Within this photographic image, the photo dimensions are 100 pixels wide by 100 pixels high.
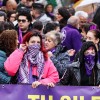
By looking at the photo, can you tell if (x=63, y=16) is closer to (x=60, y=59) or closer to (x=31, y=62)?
(x=60, y=59)

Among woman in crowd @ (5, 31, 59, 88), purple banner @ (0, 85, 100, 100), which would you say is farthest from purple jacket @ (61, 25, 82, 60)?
purple banner @ (0, 85, 100, 100)

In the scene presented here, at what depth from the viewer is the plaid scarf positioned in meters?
8.99

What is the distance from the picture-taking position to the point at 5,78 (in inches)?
354

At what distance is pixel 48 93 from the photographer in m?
8.86

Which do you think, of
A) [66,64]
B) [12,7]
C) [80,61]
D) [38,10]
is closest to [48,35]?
[66,64]

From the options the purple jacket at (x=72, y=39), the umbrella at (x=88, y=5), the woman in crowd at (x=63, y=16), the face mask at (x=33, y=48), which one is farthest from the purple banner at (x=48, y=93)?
the umbrella at (x=88, y=5)

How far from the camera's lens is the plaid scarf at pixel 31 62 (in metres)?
8.99

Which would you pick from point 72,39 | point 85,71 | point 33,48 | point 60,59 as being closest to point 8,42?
point 33,48

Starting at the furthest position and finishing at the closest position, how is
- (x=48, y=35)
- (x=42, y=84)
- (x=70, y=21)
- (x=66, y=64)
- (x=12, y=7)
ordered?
(x=12, y=7) < (x=70, y=21) < (x=48, y=35) < (x=66, y=64) < (x=42, y=84)

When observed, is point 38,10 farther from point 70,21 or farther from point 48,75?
point 48,75

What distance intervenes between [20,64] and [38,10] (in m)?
6.69

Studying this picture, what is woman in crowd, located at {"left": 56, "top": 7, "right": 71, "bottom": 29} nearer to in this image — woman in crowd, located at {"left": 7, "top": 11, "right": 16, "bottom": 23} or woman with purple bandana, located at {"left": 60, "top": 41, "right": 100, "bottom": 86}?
woman in crowd, located at {"left": 7, "top": 11, "right": 16, "bottom": 23}

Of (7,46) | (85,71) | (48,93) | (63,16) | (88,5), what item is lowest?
(48,93)

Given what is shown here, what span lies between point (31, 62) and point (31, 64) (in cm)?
5
